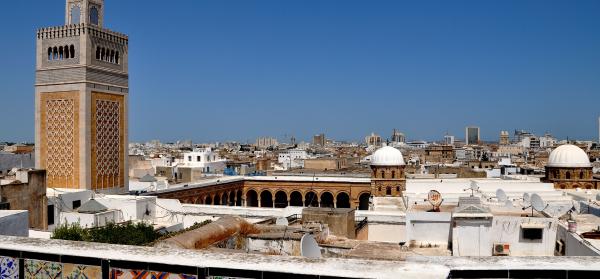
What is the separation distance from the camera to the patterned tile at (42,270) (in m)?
3.71

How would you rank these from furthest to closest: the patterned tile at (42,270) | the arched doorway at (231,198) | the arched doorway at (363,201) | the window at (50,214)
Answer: the arched doorway at (363,201) → the arched doorway at (231,198) → the window at (50,214) → the patterned tile at (42,270)

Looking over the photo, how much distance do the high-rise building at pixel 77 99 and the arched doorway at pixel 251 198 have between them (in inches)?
519

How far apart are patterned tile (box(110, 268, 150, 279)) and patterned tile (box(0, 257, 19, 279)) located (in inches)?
30.2

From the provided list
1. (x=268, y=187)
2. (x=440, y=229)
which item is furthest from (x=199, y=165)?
(x=440, y=229)

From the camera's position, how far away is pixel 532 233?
9.66m

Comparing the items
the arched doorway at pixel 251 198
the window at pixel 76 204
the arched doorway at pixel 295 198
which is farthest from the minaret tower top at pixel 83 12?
the arched doorway at pixel 295 198

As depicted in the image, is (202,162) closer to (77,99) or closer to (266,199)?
(266,199)

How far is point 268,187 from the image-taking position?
34.1 m

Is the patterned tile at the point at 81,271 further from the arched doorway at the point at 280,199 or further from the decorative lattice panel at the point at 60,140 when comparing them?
the arched doorway at the point at 280,199

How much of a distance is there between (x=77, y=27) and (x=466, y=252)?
16550 millimetres

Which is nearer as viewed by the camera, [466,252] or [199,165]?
[466,252]

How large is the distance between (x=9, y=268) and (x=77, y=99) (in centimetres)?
1812

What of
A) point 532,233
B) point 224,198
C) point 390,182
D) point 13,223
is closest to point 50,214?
point 13,223

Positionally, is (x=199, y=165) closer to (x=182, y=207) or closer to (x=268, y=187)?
(x=268, y=187)
